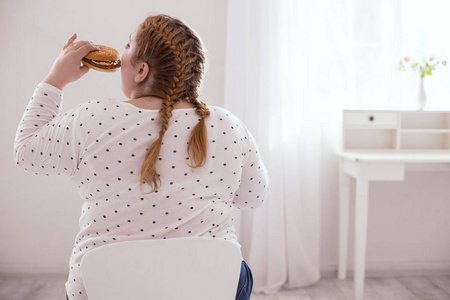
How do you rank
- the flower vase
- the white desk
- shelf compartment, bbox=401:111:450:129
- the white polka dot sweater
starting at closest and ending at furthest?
1. the white polka dot sweater
2. the white desk
3. the flower vase
4. shelf compartment, bbox=401:111:450:129

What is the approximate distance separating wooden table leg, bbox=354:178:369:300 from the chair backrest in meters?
1.63

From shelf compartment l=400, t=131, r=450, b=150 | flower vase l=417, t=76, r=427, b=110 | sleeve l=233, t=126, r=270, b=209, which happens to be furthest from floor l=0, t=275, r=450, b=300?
sleeve l=233, t=126, r=270, b=209

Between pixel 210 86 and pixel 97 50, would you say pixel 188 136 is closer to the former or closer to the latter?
pixel 97 50

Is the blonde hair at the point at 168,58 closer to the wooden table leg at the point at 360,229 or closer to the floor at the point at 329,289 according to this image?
the wooden table leg at the point at 360,229

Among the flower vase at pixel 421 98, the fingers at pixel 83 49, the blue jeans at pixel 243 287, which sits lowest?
the blue jeans at pixel 243 287

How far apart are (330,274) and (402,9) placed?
1.60 m

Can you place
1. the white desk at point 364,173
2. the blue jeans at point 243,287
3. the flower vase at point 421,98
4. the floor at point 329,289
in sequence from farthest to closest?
the flower vase at point 421,98, the floor at point 329,289, the white desk at point 364,173, the blue jeans at point 243,287

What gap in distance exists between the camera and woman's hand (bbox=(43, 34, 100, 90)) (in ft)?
3.47

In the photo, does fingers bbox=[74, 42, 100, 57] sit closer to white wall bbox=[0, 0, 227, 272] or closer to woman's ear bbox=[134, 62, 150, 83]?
woman's ear bbox=[134, 62, 150, 83]

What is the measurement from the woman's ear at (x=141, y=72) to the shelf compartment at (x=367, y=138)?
1.94m

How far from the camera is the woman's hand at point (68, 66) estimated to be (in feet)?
3.47

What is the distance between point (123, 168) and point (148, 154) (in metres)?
0.06

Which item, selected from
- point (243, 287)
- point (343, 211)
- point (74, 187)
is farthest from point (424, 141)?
point (243, 287)

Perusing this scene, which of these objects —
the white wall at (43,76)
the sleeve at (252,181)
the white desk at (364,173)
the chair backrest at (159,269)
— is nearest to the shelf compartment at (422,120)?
the white desk at (364,173)
